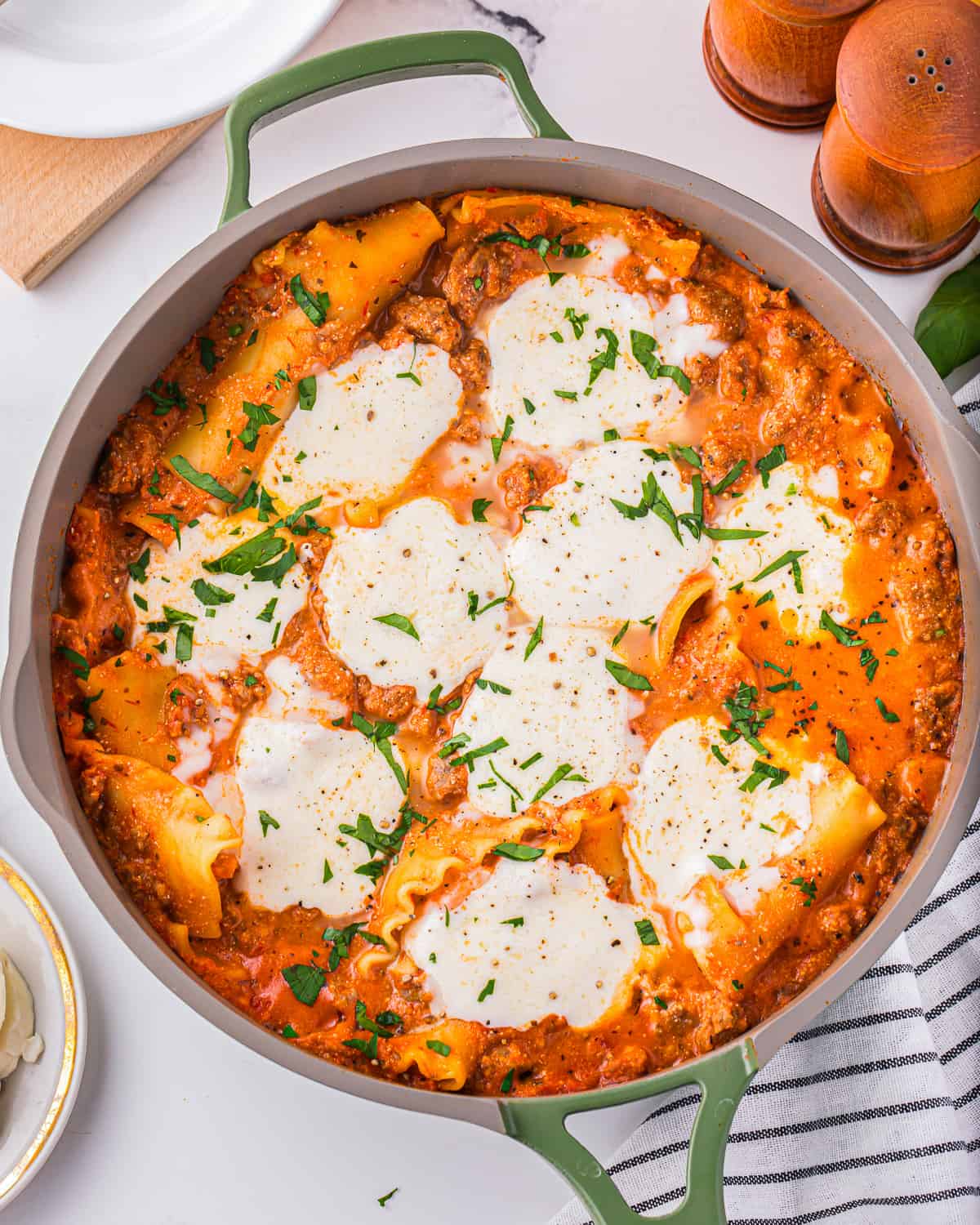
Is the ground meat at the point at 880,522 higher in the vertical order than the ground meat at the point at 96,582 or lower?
lower

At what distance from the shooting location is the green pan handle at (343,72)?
2523 millimetres

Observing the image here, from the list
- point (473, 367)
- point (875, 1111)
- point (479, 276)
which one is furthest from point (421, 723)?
point (875, 1111)

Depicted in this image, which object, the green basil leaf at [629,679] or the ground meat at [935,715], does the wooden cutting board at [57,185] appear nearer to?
the green basil leaf at [629,679]

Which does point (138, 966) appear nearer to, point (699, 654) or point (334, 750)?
point (334, 750)

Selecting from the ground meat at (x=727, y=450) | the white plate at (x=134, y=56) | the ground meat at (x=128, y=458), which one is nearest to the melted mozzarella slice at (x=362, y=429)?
the ground meat at (x=128, y=458)

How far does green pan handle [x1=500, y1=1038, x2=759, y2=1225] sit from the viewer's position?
2.30 meters

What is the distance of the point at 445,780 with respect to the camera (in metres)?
2.74

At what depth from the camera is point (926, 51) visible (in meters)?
2.46

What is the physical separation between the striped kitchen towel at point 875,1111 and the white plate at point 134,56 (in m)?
2.36

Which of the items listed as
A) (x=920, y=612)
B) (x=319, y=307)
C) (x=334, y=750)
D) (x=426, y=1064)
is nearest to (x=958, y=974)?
(x=920, y=612)

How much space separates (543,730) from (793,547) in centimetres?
67

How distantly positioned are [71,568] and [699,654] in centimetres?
135

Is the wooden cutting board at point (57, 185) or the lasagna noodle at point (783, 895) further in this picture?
the wooden cutting board at point (57, 185)

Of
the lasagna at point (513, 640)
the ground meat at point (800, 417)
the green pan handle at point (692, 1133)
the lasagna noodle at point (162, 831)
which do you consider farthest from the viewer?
the ground meat at point (800, 417)
